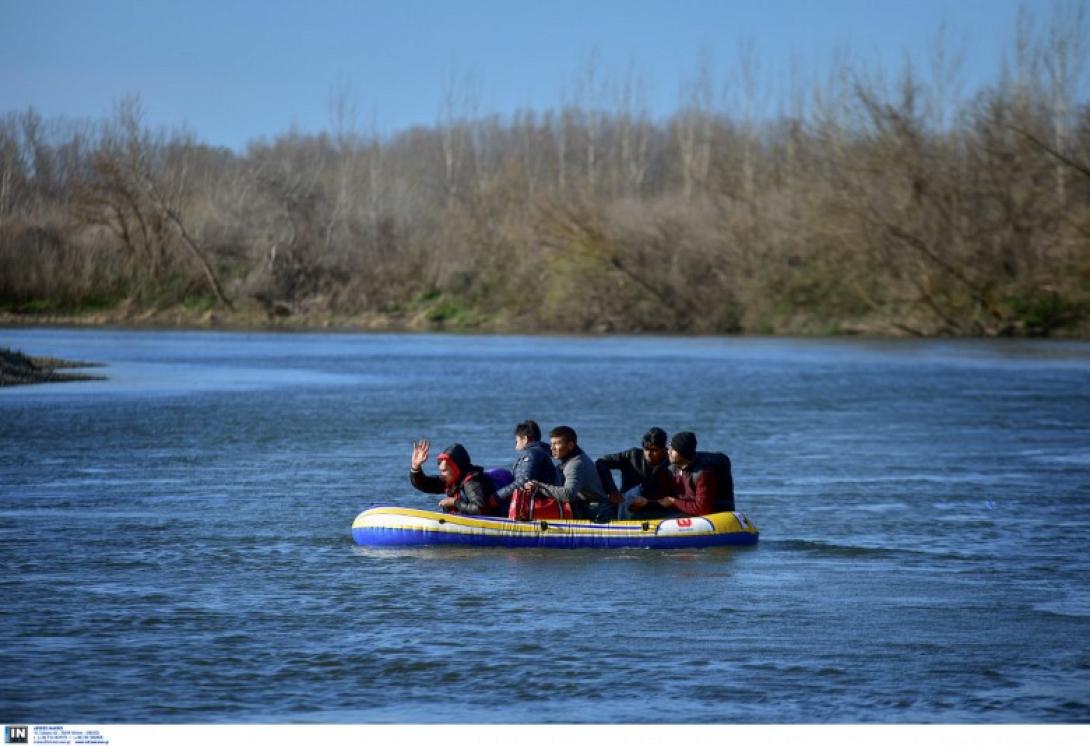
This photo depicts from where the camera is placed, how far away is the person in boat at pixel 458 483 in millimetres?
15461

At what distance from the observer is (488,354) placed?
2196 inches

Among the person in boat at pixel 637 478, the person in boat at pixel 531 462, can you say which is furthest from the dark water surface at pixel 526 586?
the person in boat at pixel 531 462

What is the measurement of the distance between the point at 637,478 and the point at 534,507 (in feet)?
3.94

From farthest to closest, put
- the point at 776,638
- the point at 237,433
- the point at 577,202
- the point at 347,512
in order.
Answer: the point at 577,202 < the point at 237,433 < the point at 347,512 < the point at 776,638

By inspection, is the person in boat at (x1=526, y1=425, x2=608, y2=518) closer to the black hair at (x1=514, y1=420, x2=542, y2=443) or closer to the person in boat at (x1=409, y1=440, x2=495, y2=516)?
the black hair at (x1=514, y1=420, x2=542, y2=443)

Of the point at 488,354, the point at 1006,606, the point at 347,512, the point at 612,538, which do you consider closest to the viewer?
the point at 1006,606

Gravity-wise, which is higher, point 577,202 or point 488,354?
point 577,202

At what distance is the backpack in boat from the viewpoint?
15766 mm

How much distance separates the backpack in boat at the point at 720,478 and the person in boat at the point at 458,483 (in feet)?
6.73

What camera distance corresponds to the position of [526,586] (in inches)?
546

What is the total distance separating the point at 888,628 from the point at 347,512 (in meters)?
7.88

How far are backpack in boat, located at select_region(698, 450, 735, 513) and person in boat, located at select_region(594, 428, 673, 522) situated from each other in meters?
0.43
